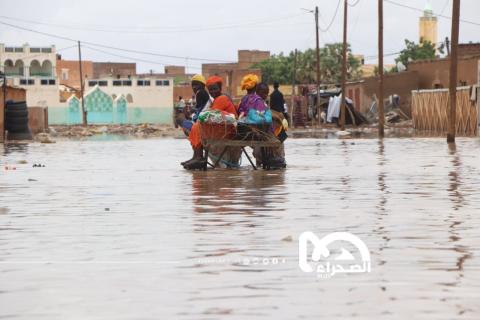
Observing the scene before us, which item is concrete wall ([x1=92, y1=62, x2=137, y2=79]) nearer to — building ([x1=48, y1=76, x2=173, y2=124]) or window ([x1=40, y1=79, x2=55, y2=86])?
building ([x1=48, y1=76, x2=173, y2=124])

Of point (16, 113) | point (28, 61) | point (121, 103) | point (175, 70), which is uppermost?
point (28, 61)

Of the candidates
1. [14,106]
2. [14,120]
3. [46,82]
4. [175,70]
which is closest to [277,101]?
[14,106]

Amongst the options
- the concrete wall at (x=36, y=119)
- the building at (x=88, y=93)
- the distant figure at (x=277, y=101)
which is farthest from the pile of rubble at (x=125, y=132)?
the distant figure at (x=277, y=101)

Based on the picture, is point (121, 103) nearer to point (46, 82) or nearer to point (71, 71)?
point (46, 82)

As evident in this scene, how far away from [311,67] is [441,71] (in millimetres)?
46463

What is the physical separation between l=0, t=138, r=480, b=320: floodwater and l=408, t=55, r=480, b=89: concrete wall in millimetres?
40021

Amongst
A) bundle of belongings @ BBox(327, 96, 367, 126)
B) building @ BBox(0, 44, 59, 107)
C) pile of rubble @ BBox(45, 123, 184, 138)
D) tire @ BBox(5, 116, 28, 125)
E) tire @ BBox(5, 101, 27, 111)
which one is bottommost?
pile of rubble @ BBox(45, 123, 184, 138)

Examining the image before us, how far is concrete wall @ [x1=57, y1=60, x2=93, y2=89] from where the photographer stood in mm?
128000

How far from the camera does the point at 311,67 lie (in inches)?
4358

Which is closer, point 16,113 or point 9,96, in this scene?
point 16,113

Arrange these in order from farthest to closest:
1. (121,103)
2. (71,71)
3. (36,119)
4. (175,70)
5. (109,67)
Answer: (175,70) < (109,67) < (71,71) < (121,103) < (36,119)

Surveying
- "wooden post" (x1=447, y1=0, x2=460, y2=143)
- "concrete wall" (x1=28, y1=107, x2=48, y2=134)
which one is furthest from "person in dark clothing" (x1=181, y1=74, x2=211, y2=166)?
"concrete wall" (x1=28, y1=107, x2=48, y2=134)

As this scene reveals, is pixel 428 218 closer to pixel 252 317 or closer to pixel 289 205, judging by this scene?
pixel 289 205

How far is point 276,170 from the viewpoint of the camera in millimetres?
19328
